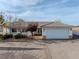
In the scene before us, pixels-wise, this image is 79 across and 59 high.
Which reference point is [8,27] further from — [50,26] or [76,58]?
[76,58]

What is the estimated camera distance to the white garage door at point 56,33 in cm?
3953

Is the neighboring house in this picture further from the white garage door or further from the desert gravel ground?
the desert gravel ground

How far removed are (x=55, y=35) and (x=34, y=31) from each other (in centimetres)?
646

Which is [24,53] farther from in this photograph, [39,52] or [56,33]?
[56,33]

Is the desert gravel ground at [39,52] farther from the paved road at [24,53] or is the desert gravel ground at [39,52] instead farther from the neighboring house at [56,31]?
the neighboring house at [56,31]

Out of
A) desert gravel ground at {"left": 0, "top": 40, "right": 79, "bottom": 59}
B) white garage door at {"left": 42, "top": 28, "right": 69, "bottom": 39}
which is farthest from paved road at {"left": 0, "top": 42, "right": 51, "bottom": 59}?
white garage door at {"left": 42, "top": 28, "right": 69, "bottom": 39}

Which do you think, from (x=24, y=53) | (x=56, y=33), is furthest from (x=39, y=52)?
(x=56, y=33)

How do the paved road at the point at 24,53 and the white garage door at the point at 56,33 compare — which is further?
the white garage door at the point at 56,33

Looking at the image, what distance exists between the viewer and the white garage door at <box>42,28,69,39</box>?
39531 millimetres

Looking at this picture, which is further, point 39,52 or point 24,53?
point 39,52

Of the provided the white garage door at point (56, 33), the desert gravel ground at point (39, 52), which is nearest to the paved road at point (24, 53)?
the desert gravel ground at point (39, 52)

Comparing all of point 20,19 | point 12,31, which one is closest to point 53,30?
point 12,31

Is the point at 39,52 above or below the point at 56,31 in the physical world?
below

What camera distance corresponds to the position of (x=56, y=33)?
3972 cm
